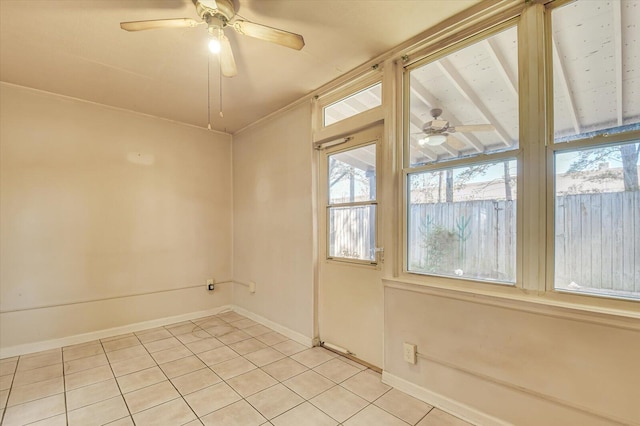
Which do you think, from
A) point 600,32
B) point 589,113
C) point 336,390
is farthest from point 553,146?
point 336,390

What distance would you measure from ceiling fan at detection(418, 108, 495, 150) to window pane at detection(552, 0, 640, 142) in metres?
0.40

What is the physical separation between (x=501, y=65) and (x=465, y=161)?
637 mm

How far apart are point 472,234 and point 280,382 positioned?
185 cm

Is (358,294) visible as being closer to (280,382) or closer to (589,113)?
(280,382)

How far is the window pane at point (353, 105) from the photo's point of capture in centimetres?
256

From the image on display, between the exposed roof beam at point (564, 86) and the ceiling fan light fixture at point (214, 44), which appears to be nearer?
the exposed roof beam at point (564, 86)

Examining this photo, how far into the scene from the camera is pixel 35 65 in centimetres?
247

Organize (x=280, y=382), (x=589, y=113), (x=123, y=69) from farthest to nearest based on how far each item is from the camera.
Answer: (x=123, y=69) → (x=280, y=382) → (x=589, y=113)

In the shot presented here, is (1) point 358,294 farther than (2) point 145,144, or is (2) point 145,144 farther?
(2) point 145,144

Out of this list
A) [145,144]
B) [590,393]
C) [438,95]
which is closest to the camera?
[590,393]

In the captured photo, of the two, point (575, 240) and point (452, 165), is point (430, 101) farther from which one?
point (575, 240)

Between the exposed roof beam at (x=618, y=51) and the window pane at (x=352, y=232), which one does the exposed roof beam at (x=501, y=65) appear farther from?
the window pane at (x=352, y=232)

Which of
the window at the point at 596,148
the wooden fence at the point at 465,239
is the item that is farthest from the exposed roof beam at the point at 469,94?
the wooden fence at the point at 465,239

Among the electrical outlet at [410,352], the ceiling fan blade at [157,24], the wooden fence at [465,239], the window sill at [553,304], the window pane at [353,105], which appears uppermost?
the ceiling fan blade at [157,24]
